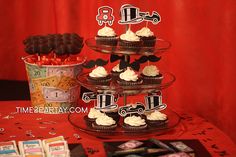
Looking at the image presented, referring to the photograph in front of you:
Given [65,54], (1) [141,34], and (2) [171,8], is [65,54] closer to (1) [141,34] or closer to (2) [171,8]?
(1) [141,34]

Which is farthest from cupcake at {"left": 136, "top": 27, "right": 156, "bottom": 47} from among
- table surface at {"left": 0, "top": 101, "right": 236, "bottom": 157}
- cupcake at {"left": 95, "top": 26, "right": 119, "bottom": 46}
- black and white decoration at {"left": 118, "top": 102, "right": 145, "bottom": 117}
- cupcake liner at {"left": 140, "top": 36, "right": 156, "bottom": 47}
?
table surface at {"left": 0, "top": 101, "right": 236, "bottom": 157}

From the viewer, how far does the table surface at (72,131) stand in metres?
1.59

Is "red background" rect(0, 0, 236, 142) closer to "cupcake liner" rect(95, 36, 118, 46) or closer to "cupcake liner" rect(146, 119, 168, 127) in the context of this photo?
"cupcake liner" rect(146, 119, 168, 127)

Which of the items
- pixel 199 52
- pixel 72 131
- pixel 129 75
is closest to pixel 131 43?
pixel 129 75

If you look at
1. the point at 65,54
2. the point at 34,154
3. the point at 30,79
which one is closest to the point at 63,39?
the point at 65,54

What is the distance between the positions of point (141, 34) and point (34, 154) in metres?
0.64

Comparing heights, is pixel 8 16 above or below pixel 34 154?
above

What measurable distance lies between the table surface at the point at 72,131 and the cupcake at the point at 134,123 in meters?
0.04

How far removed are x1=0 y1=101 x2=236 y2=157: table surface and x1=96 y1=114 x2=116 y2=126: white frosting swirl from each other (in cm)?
6

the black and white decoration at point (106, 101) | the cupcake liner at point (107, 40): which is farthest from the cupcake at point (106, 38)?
the black and white decoration at point (106, 101)

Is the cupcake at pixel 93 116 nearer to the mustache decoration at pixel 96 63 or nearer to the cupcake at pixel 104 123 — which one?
the cupcake at pixel 104 123

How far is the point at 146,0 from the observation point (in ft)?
7.18

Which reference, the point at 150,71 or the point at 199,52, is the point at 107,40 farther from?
the point at 199,52

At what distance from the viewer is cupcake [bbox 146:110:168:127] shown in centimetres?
171
